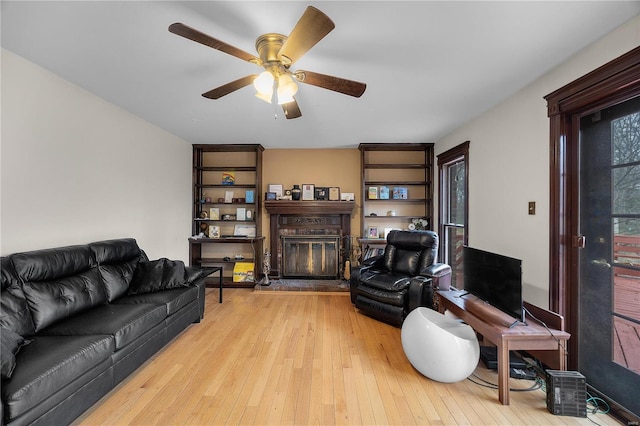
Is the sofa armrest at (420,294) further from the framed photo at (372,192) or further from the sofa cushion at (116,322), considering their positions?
the sofa cushion at (116,322)

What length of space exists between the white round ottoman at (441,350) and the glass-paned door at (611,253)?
0.85m

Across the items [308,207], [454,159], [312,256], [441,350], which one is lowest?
[441,350]

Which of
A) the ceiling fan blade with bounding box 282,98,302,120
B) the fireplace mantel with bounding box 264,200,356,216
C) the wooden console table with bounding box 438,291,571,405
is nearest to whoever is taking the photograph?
the wooden console table with bounding box 438,291,571,405

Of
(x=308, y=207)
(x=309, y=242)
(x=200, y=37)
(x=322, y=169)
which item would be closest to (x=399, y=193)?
(x=322, y=169)

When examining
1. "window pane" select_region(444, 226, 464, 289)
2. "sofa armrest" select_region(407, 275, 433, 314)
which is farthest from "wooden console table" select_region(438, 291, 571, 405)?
"window pane" select_region(444, 226, 464, 289)

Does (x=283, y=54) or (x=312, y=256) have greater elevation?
(x=283, y=54)

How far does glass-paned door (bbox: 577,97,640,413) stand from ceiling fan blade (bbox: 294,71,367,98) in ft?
5.91

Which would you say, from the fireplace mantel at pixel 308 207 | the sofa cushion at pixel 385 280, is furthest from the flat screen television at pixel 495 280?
the fireplace mantel at pixel 308 207

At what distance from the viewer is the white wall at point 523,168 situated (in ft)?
6.42

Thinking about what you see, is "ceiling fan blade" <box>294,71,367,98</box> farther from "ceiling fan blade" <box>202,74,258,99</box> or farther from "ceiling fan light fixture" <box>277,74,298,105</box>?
"ceiling fan blade" <box>202,74,258,99</box>

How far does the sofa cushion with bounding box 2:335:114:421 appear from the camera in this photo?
1280 mm

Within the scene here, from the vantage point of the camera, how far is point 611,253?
185 centimetres

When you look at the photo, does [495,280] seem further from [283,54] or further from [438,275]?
[283,54]

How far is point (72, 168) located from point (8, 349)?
1770mm
